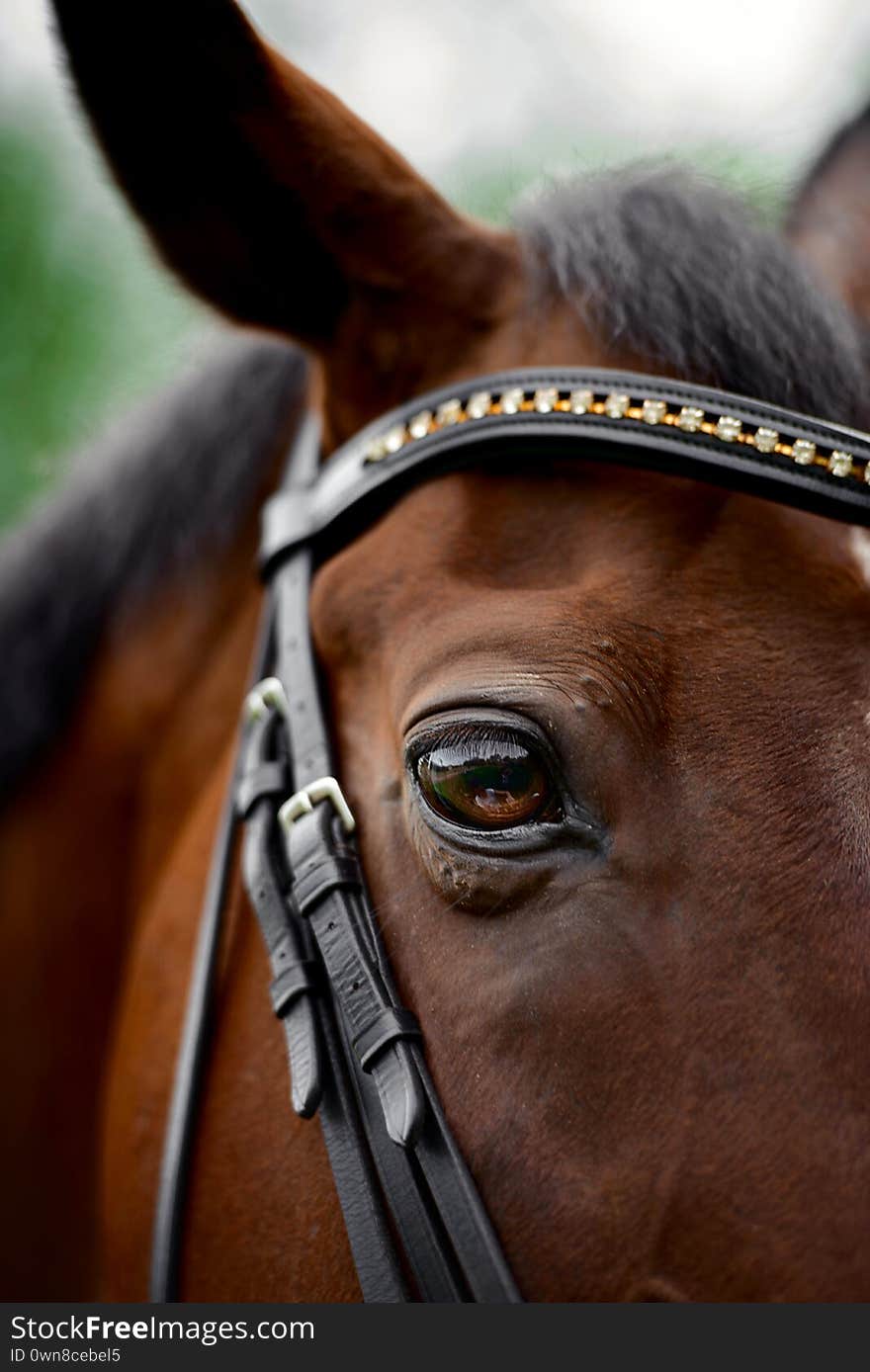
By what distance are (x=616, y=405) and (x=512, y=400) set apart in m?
0.12

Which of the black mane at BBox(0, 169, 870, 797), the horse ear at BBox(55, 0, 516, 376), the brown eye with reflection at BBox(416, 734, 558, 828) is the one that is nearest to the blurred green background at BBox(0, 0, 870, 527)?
the black mane at BBox(0, 169, 870, 797)

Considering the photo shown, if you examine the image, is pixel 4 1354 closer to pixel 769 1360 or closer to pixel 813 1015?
pixel 769 1360

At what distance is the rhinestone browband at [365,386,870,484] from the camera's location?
115 cm

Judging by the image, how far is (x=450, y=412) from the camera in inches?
51.9

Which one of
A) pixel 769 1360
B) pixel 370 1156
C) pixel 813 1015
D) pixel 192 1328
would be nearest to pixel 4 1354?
pixel 192 1328

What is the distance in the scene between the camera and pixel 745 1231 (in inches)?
36.5

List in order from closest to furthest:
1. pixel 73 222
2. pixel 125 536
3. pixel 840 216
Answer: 1. pixel 840 216
2. pixel 125 536
3. pixel 73 222

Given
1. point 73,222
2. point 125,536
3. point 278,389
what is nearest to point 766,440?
point 278,389

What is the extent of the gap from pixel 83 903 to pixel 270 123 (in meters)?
1.21

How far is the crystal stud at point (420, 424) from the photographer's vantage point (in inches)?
52.6

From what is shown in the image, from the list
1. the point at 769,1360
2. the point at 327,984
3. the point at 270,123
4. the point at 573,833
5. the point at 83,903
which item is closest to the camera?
the point at 769,1360

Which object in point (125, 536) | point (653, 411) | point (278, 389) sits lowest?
point (653, 411)

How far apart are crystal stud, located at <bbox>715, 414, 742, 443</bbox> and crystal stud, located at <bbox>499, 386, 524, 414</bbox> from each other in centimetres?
23

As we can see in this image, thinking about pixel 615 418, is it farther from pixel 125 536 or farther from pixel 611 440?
pixel 125 536
